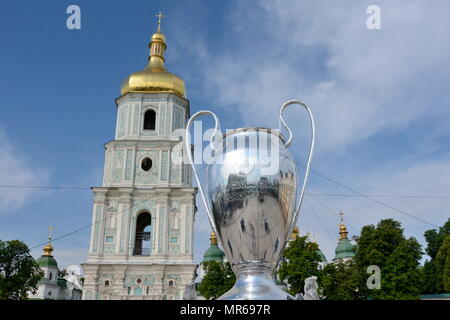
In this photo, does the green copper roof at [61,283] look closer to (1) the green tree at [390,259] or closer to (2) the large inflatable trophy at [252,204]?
(1) the green tree at [390,259]

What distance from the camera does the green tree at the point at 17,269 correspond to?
92.0 ft

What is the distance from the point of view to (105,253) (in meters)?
29.2

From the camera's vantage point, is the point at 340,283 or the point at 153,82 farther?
the point at 153,82

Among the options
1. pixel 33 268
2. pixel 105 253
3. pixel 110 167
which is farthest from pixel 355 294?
pixel 33 268

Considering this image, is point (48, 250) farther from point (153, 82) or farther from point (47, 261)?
point (153, 82)

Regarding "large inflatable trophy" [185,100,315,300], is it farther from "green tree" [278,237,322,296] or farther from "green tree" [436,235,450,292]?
"green tree" [436,235,450,292]

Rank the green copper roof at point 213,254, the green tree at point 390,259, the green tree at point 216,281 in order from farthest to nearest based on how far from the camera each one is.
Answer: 1. the green copper roof at point 213,254
2. the green tree at point 216,281
3. the green tree at point 390,259

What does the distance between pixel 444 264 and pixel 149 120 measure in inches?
1022

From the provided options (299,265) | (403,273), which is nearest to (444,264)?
(403,273)

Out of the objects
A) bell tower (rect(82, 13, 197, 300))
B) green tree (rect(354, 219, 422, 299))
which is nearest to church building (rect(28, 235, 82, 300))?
bell tower (rect(82, 13, 197, 300))

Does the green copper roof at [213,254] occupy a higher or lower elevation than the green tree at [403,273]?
higher

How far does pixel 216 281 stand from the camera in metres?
28.3

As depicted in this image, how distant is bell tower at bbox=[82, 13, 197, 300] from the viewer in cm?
2827

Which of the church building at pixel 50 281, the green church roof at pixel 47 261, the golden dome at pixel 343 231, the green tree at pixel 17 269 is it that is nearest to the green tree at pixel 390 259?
the green tree at pixel 17 269
